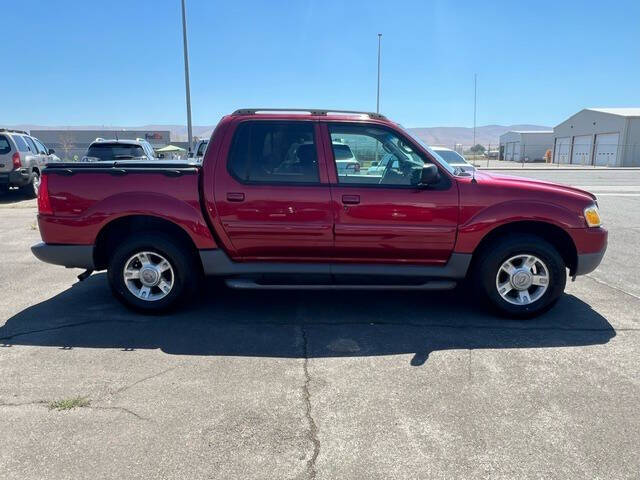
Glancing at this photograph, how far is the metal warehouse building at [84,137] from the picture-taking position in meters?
60.0

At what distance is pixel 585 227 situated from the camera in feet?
14.9

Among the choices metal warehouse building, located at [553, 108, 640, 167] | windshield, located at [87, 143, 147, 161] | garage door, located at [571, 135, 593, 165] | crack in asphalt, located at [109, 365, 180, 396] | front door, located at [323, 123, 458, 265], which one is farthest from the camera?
garage door, located at [571, 135, 593, 165]

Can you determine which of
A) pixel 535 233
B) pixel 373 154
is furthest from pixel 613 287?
pixel 373 154

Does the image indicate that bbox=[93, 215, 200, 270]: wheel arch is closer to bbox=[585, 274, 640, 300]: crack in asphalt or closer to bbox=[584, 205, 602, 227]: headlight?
bbox=[584, 205, 602, 227]: headlight

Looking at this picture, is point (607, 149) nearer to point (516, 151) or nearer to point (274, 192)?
point (516, 151)

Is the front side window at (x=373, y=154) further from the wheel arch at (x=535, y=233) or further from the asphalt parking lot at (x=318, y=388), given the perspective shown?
the asphalt parking lot at (x=318, y=388)

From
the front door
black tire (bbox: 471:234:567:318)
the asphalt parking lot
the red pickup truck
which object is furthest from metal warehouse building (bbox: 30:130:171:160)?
black tire (bbox: 471:234:567:318)

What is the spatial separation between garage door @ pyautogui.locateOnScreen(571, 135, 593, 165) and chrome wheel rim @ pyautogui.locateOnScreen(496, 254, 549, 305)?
5158cm

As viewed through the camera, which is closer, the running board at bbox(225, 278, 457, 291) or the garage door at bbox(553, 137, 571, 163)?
the running board at bbox(225, 278, 457, 291)

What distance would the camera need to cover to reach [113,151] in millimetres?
13172

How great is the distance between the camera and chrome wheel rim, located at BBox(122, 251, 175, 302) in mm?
4637

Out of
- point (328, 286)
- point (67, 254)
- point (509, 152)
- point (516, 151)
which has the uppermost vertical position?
point (516, 151)

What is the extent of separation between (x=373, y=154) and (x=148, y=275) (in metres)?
2.44

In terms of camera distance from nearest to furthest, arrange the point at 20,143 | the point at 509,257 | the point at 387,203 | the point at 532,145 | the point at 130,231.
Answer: the point at 387,203 < the point at 509,257 < the point at 130,231 < the point at 20,143 < the point at 532,145
